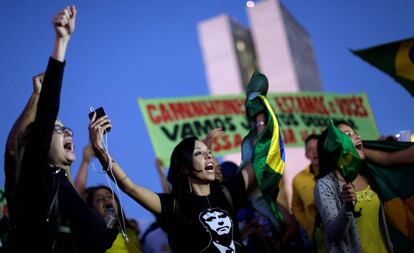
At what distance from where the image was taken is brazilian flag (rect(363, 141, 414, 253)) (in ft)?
11.2

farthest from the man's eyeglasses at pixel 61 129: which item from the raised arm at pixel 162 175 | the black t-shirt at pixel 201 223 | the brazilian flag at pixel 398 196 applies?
the raised arm at pixel 162 175

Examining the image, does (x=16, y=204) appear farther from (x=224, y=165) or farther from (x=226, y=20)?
(x=226, y=20)

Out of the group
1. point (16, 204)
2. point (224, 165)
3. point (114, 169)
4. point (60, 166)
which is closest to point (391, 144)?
point (224, 165)

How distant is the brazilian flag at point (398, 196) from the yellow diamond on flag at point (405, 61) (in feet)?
3.83

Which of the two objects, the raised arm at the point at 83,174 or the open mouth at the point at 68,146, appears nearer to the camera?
the open mouth at the point at 68,146

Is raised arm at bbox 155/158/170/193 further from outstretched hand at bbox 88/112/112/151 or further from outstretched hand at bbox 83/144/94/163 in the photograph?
outstretched hand at bbox 88/112/112/151

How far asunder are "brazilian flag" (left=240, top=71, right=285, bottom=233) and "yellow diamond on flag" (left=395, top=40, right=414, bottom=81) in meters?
1.98

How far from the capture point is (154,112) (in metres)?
7.04

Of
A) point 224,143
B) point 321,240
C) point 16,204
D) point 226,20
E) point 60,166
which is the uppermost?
point 226,20

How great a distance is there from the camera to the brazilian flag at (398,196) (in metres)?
3.42

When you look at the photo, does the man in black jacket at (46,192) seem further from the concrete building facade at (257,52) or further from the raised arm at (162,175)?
the concrete building facade at (257,52)

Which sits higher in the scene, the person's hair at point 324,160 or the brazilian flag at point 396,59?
the brazilian flag at point 396,59

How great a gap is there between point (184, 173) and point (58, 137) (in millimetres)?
1009

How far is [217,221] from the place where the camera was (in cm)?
281
